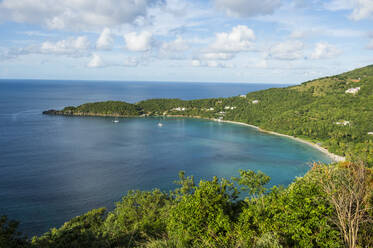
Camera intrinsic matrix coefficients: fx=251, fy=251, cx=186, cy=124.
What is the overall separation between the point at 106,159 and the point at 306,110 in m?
69.8

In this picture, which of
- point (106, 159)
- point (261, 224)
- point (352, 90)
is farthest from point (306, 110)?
point (261, 224)

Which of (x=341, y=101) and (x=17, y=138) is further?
(x=341, y=101)

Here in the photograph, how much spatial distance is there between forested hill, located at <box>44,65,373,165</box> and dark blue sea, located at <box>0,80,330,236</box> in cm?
820

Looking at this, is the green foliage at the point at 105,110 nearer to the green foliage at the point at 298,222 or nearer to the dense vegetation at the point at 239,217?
the dense vegetation at the point at 239,217

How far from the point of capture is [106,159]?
161 ft

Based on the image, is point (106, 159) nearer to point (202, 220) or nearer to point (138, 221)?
point (138, 221)

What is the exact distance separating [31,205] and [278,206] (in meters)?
28.9


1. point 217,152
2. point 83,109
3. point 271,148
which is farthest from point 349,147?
point 83,109

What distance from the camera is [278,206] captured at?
13.5m

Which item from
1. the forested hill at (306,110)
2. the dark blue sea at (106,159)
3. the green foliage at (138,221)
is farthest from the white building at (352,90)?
the green foliage at (138,221)

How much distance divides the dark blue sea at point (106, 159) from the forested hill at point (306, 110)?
8.20m

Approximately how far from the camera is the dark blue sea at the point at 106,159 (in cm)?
3116

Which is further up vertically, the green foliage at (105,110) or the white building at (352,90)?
the white building at (352,90)

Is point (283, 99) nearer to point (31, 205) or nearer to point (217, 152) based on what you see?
point (217, 152)
